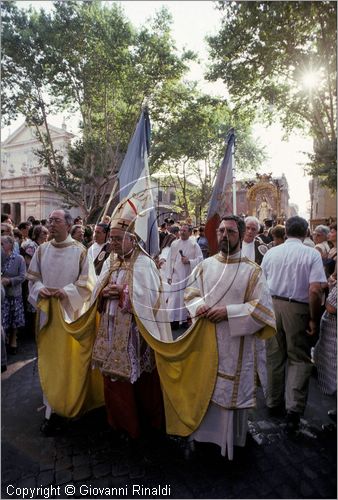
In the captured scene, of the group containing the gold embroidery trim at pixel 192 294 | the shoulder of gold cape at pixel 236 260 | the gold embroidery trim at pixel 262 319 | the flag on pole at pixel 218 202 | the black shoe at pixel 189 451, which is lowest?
the black shoe at pixel 189 451

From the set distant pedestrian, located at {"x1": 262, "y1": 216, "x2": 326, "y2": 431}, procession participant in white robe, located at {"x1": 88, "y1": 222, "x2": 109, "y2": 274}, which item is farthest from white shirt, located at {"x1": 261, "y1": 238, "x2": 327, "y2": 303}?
procession participant in white robe, located at {"x1": 88, "y1": 222, "x2": 109, "y2": 274}

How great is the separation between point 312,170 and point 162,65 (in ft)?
27.3

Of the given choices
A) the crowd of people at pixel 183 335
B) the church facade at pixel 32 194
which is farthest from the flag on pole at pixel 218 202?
the church facade at pixel 32 194

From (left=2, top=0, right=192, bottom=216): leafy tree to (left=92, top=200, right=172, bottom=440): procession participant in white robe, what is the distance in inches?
537

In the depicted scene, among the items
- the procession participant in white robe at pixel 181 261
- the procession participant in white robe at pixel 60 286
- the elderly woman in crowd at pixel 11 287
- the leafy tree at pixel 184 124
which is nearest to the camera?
the procession participant in white robe at pixel 60 286

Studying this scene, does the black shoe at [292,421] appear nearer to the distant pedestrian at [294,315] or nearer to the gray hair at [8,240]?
the distant pedestrian at [294,315]

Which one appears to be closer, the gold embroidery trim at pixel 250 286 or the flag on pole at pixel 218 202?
the gold embroidery trim at pixel 250 286

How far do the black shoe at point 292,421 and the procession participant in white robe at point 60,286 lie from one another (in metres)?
2.22

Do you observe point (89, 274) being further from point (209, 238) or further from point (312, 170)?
point (312, 170)

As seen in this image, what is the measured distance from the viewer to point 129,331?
11.0ft

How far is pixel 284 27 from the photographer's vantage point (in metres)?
10.9

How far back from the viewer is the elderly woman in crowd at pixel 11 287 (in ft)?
17.8

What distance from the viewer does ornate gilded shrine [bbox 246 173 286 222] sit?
68.3ft

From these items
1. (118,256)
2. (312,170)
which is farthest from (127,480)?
(312,170)
